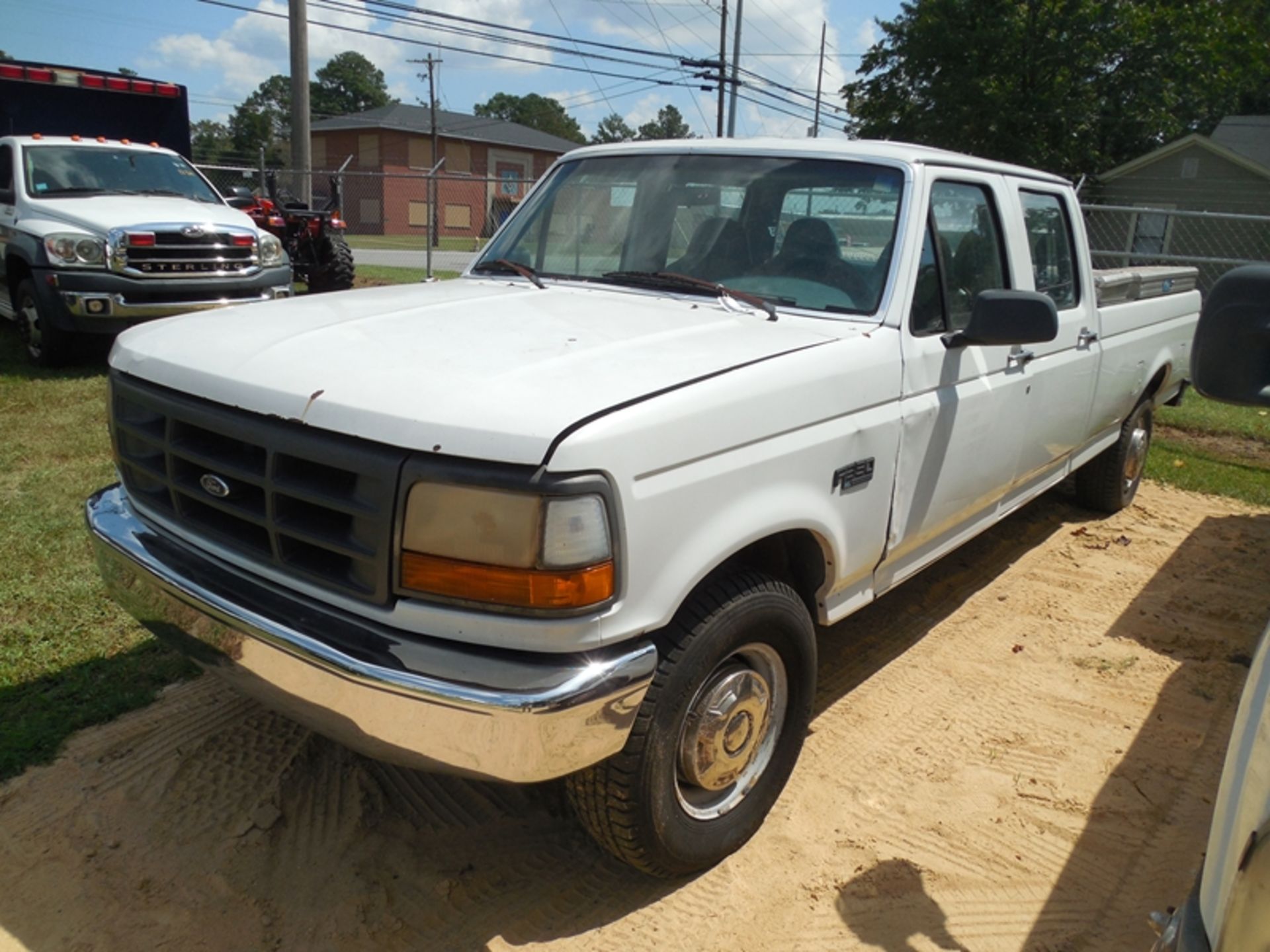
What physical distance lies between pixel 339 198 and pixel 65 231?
5.70m

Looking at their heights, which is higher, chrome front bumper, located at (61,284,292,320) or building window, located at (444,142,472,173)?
building window, located at (444,142,472,173)

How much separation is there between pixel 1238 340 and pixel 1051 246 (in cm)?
313

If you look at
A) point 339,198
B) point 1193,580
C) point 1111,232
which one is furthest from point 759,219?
point 1111,232

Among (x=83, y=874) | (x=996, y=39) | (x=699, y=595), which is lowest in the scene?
(x=83, y=874)

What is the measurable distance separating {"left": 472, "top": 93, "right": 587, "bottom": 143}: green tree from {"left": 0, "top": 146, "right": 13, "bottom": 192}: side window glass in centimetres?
8684

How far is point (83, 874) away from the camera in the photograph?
2691mm

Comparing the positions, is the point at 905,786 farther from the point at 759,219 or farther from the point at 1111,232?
the point at 1111,232

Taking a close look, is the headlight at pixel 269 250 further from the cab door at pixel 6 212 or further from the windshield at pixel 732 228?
the windshield at pixel 732 228

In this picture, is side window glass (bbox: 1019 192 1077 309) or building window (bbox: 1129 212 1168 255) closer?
side window glass (bbox: 1019 192 1077 309)

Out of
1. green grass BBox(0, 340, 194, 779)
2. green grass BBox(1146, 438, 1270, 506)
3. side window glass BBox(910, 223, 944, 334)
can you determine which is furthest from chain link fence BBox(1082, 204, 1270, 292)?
green grass BBox(0, 340, 194, 779)

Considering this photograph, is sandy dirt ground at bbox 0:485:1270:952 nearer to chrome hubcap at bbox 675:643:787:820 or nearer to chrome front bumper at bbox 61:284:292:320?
chrome hubcap at bbox 675:643:787:820

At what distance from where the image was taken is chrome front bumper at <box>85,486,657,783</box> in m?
2.10

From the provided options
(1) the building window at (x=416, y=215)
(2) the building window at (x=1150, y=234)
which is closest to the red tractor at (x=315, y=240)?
(2) the building window at (x=1150, y=234)

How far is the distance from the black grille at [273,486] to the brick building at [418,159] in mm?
34882
